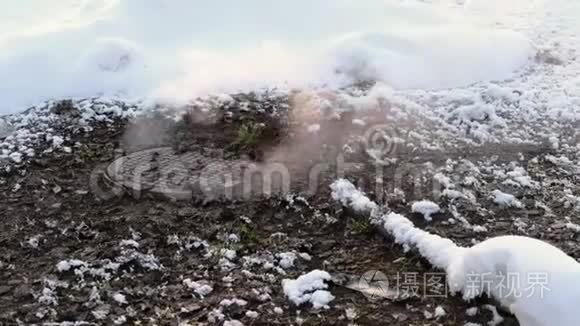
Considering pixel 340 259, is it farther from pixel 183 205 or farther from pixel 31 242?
pixel 31 242

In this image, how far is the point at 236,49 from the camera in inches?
218

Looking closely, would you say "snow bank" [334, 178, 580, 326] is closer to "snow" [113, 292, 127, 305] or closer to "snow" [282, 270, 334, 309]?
"snow" [282, 270, 334, 309]

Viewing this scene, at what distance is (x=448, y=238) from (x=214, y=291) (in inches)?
50.1

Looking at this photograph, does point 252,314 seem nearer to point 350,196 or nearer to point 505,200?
point 350,196

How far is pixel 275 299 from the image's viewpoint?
3.30 m

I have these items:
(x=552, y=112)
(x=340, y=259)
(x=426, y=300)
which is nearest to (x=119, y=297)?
(x=340, y=259)

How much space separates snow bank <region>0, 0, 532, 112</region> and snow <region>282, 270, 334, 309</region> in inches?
78.4

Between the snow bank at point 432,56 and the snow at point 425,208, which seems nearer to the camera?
the snow at point 425,208

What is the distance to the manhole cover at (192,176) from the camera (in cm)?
407

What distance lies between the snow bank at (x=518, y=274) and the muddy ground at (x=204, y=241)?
10 centimetres

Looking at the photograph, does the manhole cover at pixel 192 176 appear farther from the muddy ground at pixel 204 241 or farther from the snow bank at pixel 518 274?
the snow bank at pixel 518 274

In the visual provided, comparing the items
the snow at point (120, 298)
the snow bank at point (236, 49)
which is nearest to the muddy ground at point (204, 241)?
the snow at point (120, 298)

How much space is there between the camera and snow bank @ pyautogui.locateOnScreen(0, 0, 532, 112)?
16.7 feet

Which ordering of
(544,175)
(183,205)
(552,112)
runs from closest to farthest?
(183,205) < (544,175) < (552,112)
